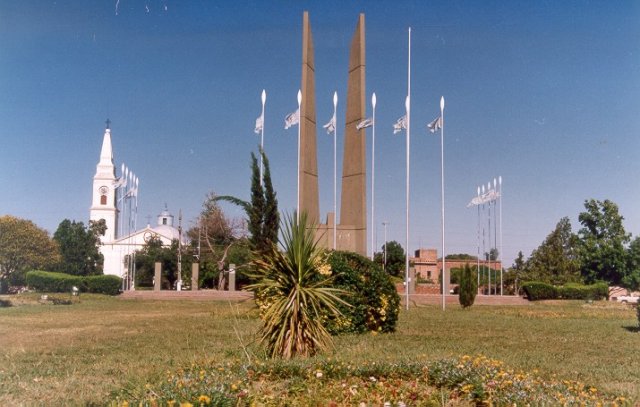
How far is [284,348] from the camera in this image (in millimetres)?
7344

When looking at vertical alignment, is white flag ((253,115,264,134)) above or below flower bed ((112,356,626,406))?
A: above

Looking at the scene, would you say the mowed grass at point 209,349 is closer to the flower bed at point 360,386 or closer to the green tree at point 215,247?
the flower bed at point 360,386

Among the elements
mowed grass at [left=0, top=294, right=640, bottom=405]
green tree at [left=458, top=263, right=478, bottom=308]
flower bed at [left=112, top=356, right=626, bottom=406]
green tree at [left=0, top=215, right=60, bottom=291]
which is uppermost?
green tree at [left=0, top=215, right=60, bottom=291]

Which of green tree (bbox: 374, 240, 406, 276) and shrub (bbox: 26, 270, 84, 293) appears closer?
shrub (bbox: 26, 270, 84, 293)

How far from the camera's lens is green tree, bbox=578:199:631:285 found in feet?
147

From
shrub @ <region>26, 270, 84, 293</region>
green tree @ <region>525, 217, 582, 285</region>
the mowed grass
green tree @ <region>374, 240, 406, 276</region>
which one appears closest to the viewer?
the mowed grass

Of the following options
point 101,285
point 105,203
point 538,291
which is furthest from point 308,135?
point 105,203

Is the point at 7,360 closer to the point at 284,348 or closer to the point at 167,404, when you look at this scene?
the point at 284,348

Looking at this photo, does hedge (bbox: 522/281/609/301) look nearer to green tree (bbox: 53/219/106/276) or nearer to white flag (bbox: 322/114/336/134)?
white flag (bbox: 322/114/336/134)

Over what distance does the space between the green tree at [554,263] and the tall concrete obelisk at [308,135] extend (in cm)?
2117

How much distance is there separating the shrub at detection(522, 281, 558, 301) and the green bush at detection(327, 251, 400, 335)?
24587 millimetres

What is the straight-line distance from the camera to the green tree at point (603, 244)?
4475cm

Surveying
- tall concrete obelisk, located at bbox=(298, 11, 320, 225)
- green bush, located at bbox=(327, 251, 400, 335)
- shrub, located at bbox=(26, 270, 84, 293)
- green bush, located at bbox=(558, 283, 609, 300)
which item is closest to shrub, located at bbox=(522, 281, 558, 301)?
green bush, located at bbox=(558, 283, 609, 300)

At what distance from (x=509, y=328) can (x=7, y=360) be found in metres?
9.60
